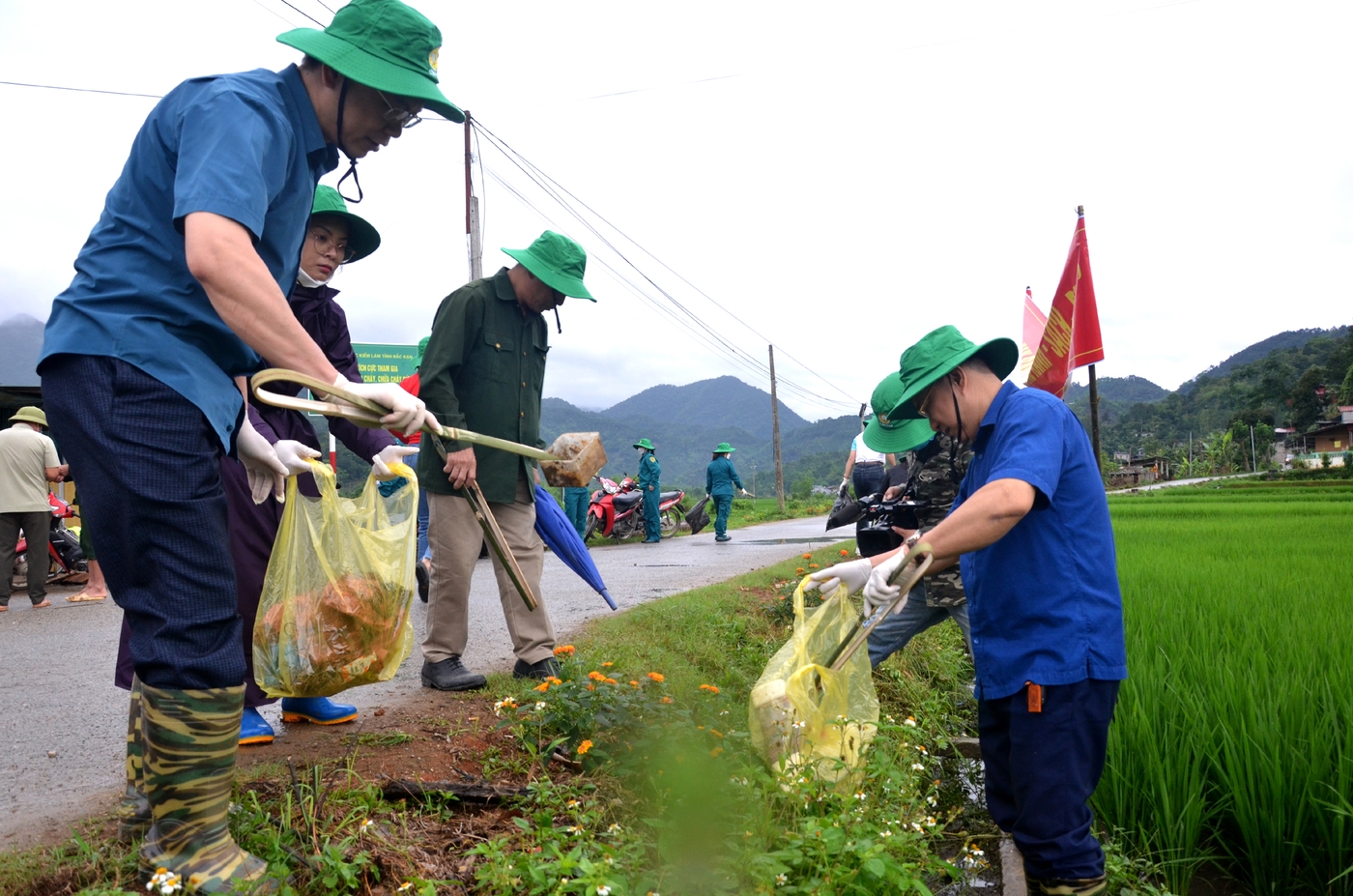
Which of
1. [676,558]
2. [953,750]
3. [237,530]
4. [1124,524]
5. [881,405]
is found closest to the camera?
[237,530]

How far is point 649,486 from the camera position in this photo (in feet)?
47.3

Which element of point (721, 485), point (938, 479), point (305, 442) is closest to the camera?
point (305, 442)

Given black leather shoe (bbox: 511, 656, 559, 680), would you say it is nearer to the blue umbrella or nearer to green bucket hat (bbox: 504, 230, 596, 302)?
the blue umbrella

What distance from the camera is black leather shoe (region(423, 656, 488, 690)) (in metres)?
3.47

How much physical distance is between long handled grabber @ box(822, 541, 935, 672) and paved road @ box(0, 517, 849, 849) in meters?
1.84

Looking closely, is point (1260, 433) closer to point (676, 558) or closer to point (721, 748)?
point (676, 558)

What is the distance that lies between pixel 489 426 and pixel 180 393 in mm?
1941

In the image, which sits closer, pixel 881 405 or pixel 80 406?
pixel 80 406

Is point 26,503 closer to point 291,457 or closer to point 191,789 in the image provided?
point 291,457

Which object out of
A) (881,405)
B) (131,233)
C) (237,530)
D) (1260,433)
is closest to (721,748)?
(237,530)

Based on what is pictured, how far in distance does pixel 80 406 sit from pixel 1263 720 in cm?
335

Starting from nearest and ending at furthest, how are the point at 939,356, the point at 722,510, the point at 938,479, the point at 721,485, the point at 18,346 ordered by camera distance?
the point at 939,356, the point at 938,479, the point at 722,510, the point at 721,485, the point at 18,346

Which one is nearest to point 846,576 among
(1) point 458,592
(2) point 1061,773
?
(2) point 1061,773

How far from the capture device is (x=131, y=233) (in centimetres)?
172
